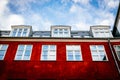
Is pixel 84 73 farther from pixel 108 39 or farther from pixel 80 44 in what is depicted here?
pixel 108 39

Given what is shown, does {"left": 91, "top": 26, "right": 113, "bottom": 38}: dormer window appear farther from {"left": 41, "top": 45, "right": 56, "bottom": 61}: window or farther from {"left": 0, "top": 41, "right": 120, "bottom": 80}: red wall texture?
{"left": 41, "top": 45, "right": 56, "bottom": 61}: window

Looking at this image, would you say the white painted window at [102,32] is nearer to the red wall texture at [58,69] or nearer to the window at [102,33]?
the window at [102,33]

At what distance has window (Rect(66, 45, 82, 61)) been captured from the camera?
17.0m

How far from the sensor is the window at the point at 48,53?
1695 centimetres

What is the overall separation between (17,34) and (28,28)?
1733 mm

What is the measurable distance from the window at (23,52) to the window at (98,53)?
699 cm

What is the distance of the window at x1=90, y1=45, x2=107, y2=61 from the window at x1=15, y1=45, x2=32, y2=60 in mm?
6990

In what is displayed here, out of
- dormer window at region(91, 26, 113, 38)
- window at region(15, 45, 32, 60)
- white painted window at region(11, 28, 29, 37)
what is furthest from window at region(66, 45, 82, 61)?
white painted window at region(11, 28, 29, 37)

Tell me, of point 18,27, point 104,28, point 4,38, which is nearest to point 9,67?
point 4,38

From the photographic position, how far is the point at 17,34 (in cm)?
2034

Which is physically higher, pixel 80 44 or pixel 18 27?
pixel 18 27

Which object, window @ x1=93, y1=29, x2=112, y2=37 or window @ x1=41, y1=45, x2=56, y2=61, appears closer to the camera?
window @ x1=41, y1=45, x2=56, y2=61

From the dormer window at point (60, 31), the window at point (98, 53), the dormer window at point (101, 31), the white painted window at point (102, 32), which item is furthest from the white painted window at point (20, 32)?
the white painted window at point (102, 32)

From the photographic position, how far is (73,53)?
17516 mm
